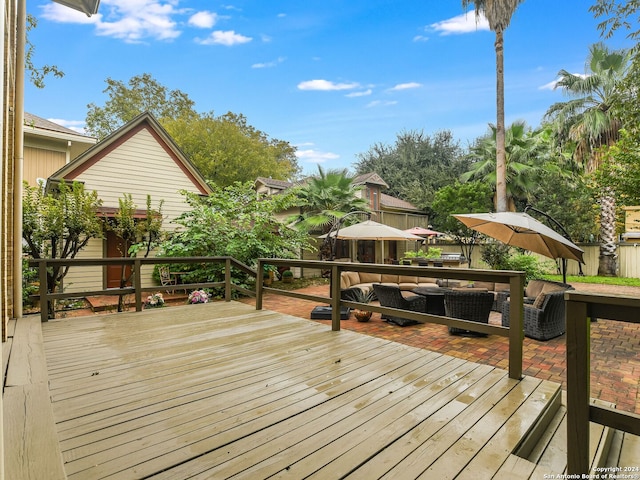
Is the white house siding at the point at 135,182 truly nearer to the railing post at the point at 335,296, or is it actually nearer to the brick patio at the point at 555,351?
the brick patio at the point at 555,351

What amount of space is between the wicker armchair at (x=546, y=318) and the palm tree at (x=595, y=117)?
404 inches

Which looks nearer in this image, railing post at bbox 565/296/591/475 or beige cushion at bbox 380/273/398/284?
railing post at bbox 565/296/591/475

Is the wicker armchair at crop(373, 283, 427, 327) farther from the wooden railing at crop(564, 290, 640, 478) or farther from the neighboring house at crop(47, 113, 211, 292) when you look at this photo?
the neighboring house at crop(47, 113, 211, 292)

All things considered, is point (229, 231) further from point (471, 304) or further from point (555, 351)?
point (555, 351)

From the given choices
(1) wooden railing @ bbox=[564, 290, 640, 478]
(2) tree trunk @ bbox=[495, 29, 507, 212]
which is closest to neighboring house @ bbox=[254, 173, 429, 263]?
(2) tree trunk @ bbox=[495, 29, 507, 212]

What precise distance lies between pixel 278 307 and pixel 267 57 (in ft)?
59.7

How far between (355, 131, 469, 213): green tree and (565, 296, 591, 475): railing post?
19978 mm

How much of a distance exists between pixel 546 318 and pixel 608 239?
1117cm

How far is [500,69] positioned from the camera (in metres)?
11.4

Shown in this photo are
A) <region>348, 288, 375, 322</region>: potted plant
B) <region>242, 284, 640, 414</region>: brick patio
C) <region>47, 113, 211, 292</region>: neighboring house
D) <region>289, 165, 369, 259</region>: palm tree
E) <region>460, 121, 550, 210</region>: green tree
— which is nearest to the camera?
<region>242, 284, 640, 414</region>: brick patio

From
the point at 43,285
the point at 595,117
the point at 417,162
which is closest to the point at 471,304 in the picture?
the point at 43,285

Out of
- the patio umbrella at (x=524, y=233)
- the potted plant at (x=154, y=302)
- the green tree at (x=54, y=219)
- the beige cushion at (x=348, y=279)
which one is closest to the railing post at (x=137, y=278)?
the potted plant at (x=154, y=302)

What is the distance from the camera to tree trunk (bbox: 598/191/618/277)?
12.9m

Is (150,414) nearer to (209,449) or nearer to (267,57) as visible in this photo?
(209,449)
